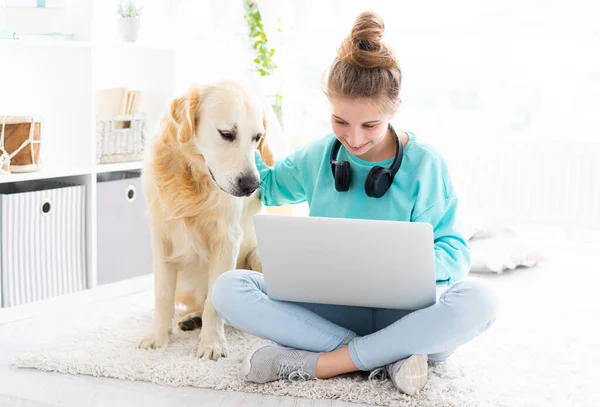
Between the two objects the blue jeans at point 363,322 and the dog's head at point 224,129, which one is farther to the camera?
the dog's head at point 224,129

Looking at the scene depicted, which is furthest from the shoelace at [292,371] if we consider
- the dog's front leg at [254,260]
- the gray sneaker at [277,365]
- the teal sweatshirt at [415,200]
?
the dog's front leg at [254,260]

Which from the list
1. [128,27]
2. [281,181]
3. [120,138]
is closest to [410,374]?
[281,181]

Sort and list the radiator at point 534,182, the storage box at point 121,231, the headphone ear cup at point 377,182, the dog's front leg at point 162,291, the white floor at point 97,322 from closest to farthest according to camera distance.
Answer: the white floor at point 97,322 → the headphone ear cup at point 377,182 → the dog's front leg at point 162,291 → the storage box at point 121,231 → the radiator at point 534,182

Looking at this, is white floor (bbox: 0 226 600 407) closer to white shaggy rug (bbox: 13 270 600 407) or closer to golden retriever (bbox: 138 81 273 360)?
white shaggy rug (bbox: 13 270 600 407)

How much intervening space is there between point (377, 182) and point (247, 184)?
332mm

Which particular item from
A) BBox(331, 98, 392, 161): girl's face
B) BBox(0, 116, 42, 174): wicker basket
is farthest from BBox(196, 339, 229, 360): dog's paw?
BBox(0, 116, 42, 174): wicker basket

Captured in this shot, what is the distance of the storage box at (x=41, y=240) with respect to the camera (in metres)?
2.43

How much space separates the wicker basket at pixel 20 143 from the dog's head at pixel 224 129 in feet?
2.41

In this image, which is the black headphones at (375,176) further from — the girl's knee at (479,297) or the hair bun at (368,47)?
the girl's knee at (479,297)

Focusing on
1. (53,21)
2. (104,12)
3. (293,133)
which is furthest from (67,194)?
(293,133)

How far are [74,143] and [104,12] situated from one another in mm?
665

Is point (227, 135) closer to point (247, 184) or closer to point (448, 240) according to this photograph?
point (247, 184)

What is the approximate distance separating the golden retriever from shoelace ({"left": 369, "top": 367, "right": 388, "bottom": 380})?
0.42 metres

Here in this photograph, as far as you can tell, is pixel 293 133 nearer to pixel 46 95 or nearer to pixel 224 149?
pixel 46 95
